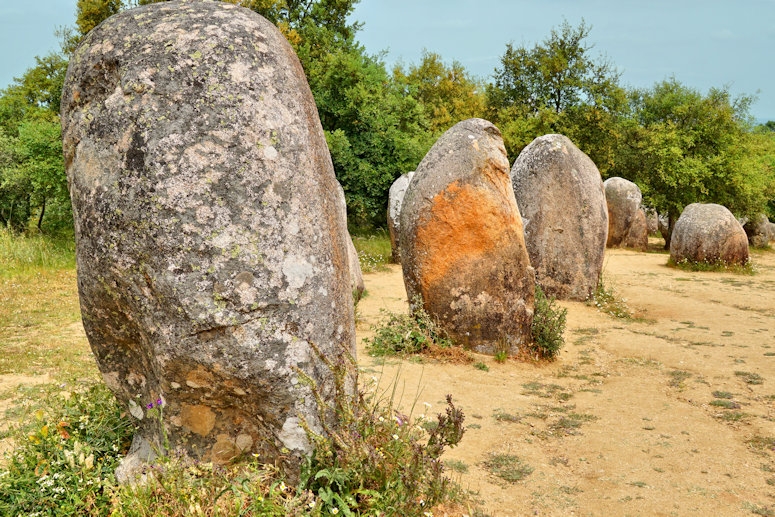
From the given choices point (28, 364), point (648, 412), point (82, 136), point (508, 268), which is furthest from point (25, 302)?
point (648, 412)

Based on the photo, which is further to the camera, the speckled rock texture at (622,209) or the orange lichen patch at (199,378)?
the speckled rock texture at (622,209)

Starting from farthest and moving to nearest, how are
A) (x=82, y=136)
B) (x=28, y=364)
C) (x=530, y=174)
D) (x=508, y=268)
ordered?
(x=530, y=174)
(x=508, y=268)
(x=28, y=364)
(x=82, y=136)

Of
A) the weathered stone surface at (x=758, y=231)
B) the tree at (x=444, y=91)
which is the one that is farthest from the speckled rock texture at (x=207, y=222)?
the tree at (x=444, y=91)

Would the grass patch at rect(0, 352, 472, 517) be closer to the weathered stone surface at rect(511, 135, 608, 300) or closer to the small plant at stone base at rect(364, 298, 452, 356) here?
the small plant at stone base at rect(364, 298, 452, 356)

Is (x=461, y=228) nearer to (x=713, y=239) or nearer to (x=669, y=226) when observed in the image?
(x=713, y=239)

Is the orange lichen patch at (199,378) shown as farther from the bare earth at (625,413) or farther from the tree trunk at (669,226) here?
the tree trunk at (669,226)

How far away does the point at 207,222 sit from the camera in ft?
9.49

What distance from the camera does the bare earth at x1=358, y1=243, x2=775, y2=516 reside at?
447cm

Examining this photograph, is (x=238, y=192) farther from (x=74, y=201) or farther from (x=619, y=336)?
(x=619, y=336)

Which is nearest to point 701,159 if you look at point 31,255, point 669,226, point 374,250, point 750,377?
point 669,226

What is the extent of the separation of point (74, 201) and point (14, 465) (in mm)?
1406

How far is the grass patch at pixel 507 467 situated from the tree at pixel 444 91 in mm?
25471

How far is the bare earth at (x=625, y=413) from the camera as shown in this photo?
447 cm

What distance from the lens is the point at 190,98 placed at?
9.64ft
